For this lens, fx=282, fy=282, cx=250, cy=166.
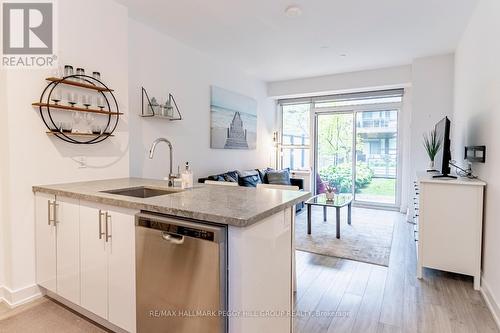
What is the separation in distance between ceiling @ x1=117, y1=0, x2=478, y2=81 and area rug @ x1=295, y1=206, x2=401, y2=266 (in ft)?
8.85

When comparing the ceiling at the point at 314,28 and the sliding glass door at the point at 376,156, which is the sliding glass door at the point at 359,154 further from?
the ceiling at the point at 314,28

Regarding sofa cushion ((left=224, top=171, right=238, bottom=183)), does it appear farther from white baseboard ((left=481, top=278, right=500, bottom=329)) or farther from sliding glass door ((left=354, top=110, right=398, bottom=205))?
white baseboard ((left=481, top=278, right=500, bottom=329))

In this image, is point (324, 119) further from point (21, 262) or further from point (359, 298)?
point (21, 262)

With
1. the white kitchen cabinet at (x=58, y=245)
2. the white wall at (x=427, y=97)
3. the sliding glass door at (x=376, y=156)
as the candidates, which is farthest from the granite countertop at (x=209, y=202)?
the sliding glass door at (x=376, y=156)

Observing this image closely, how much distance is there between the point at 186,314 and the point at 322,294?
1396 millimetres

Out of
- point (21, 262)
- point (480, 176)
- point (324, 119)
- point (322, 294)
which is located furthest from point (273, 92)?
point (21, 262)

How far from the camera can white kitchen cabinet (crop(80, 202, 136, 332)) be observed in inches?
66.4

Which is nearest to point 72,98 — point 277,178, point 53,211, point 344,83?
point 53,211

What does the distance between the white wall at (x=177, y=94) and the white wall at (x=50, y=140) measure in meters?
0.43

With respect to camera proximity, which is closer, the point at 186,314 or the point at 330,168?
the point at 186,314

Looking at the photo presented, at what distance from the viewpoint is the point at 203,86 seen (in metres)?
4.41

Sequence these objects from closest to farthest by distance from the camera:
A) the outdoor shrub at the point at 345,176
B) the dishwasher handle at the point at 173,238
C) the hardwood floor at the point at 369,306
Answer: the dishwasher handle at the point at 173,238 < the hardwood floor at the point at 369,306 < the outdoor shrub at the point at 345,176

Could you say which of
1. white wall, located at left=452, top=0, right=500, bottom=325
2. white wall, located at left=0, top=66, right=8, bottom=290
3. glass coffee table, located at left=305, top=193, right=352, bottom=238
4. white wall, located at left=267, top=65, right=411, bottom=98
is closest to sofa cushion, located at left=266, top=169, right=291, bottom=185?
glass coffee table, located at left=305, top=193, right=352, bottom=238

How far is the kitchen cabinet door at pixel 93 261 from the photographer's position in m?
1.82
